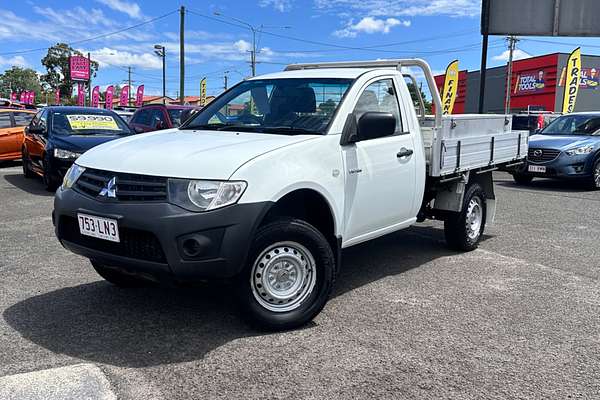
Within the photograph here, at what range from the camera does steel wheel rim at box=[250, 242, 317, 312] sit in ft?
12.4

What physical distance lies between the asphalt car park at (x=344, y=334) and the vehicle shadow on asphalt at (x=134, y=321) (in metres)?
0.01

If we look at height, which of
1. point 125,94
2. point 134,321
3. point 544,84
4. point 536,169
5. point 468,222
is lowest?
point 134,321

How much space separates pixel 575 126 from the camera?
514 inches

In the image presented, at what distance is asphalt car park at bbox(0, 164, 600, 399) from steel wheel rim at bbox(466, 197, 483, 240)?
358 mm

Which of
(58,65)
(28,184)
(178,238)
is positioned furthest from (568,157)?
(58,65)

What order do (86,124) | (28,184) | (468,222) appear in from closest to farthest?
(468,222)
(86,124)
(28,184)

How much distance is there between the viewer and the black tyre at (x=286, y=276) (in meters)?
3.70

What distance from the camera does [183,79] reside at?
1272 inches

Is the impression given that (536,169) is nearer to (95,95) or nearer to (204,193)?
(204,193)

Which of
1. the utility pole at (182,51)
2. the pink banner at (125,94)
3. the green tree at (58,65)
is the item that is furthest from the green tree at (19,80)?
the utility pole at (182,51)

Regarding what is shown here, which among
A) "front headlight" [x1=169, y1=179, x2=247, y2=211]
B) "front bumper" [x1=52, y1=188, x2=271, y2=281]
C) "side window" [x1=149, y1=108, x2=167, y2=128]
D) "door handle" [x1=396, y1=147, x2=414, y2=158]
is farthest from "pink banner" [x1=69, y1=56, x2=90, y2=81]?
"front headlight" [x1=169, y1=179, x2=247, y2=211]

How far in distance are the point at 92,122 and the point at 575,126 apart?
10702 mm

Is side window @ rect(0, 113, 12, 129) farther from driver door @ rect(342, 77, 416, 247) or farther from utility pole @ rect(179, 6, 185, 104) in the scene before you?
utility pole @ rect(179, 6, 185, 104)

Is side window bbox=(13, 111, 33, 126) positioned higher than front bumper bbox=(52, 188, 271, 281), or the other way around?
side window bbox=(13, 111, 33, 126)
